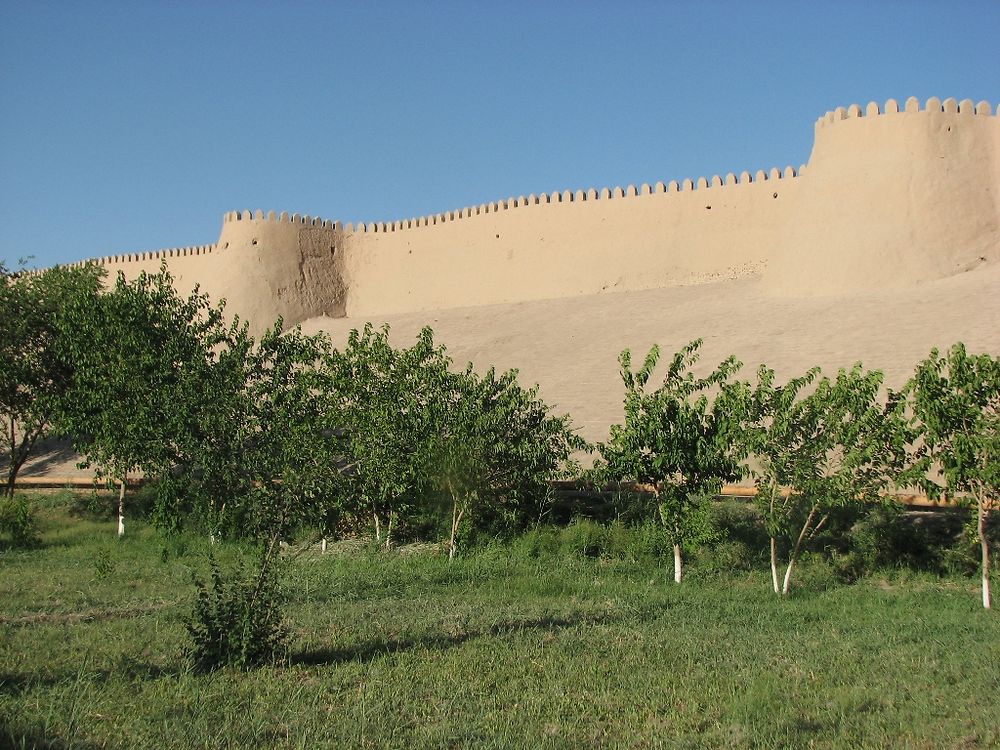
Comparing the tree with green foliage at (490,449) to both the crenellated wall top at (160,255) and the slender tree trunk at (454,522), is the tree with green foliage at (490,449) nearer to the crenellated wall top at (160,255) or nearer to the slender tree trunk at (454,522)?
the slender tree trunk at (454,522)

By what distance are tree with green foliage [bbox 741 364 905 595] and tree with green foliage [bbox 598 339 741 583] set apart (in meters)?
0.51

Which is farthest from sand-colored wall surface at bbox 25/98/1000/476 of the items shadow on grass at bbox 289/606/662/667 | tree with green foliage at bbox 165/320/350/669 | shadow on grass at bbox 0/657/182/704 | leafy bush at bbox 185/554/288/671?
shadow on grass at bbox 0/657/182/704

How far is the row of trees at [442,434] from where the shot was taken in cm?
955

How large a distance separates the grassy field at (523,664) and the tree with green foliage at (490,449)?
1.55 m

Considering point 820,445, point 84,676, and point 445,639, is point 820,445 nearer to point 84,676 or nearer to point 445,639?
point 445,639

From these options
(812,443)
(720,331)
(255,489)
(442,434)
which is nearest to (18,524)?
(442,434)

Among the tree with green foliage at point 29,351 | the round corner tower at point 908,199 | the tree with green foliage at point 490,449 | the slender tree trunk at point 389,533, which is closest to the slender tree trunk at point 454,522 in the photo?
the tree with green foliage at point 490,449

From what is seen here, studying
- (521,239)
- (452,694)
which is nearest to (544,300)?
(521,239)

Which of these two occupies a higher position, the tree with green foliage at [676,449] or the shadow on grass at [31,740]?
the tree with green foliage at [676,449]

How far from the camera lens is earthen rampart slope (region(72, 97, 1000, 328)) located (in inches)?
806

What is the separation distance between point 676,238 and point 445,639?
19.3 m

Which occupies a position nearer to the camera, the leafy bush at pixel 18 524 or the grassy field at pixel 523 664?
the grassy field at pixel 523 664

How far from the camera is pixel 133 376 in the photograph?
13859mm

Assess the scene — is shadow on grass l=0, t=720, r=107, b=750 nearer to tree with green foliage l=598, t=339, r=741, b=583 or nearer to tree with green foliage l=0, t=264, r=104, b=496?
tree with green foliage l=598, t=339, r=741, b=583
